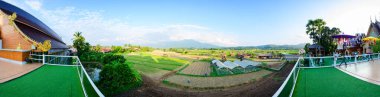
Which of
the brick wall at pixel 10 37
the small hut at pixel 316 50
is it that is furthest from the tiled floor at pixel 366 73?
the brick wall at pixel 10 37

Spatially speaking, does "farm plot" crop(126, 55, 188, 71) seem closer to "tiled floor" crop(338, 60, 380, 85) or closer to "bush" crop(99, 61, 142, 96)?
"bush" crop(99, 61, 142, 96)

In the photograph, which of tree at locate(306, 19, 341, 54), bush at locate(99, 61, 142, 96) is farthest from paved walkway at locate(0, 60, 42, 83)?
tree at locate(306, 19, 341, 54)

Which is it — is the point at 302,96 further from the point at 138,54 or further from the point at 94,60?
the point at 138,54

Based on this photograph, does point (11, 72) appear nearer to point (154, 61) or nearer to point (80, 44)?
point (80, 44)

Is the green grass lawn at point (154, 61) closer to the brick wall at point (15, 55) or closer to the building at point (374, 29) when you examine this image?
the brick wall at point (15, 55)

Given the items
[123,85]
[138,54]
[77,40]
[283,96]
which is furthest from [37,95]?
[138,54]

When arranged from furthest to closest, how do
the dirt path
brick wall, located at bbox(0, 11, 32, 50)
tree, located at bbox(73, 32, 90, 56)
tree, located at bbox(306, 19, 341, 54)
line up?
1. tree, located at bbox(73, 32, 90, 56)
2. tree, located at bbox(306, 19, 341, 54)
3. the dirt path
4. brick wall, located at bbox(0, 11, 32, 50)
